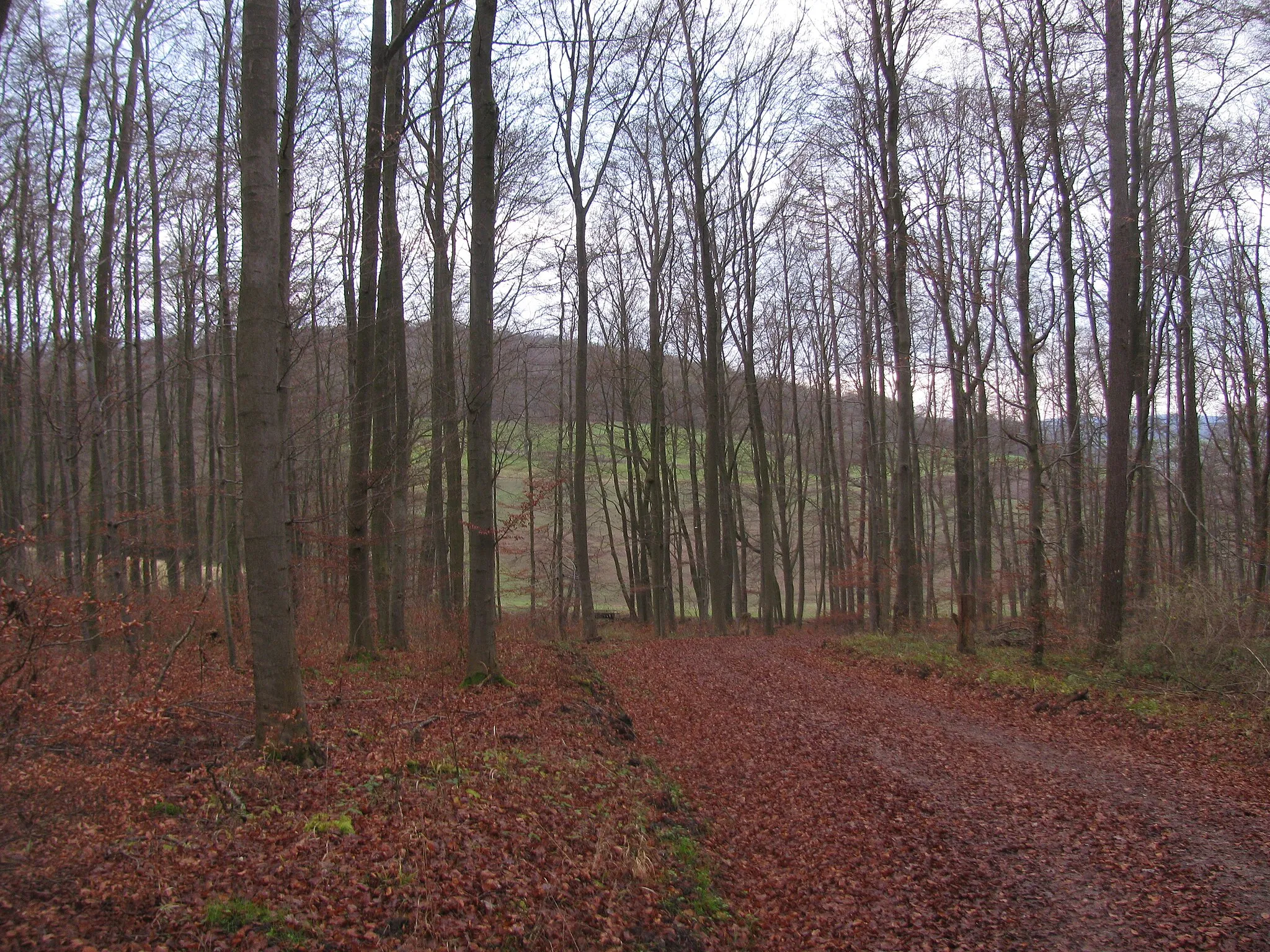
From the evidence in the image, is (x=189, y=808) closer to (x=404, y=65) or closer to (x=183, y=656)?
(x=183, y=656)

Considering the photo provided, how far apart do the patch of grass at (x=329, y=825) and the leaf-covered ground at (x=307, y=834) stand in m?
0.02

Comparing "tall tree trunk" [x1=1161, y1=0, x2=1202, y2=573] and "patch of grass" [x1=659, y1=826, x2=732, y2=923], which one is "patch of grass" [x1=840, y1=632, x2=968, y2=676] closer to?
"tall tree trunk" [x1=1161, y1=0, x2=1202, y2=573]

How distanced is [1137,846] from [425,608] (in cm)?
1374

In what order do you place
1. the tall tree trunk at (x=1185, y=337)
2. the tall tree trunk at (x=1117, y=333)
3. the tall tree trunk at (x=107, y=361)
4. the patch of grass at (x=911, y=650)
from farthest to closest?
the tall tree trunk at (x=1185, y=337), the patch of grass at (x=911, y=650), the tall tree trunk at (x=1117, y=333), the tall tree trunk at (x=107, y=361)

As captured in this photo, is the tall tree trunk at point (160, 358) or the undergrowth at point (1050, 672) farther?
the tall tree trunk at point (160, 358)

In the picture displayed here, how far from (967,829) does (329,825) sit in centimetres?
480

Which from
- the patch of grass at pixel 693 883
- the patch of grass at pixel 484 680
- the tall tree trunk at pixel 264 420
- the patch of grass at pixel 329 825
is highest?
the tall tree trunk at pixel 264 420

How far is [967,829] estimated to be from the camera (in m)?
6.08

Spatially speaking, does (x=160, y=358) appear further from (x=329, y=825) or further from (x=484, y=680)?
(x=329, y=825)

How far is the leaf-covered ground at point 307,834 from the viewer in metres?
3.55

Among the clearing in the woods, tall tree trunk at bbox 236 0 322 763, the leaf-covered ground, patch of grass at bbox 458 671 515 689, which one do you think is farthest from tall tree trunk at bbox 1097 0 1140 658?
tall tree trunk at bbox 236 0 322 763

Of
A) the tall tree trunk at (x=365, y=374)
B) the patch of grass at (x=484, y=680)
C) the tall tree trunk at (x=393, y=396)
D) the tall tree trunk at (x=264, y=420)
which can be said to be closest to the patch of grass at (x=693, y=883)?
the tall tree trunk at (x=264, y=420)

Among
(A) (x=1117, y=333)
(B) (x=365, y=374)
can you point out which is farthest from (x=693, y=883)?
(A) (x=1117, y=333)

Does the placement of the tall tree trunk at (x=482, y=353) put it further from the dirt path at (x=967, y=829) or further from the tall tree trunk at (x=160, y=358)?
the tall tree trunk at (x=160, y=358)
